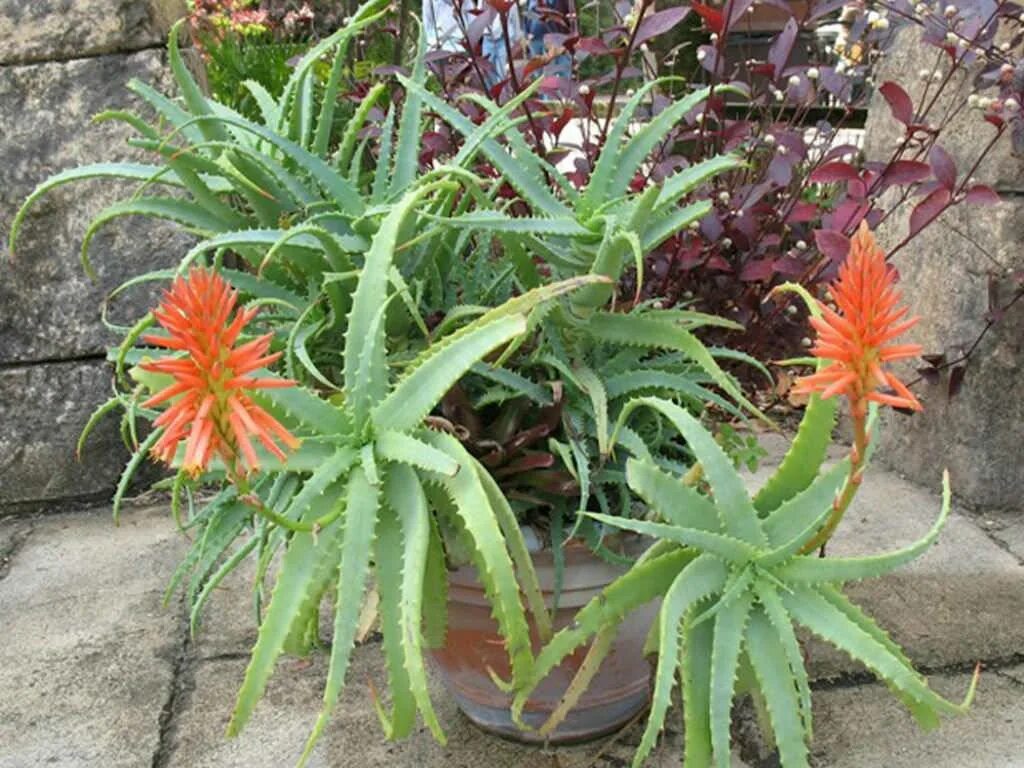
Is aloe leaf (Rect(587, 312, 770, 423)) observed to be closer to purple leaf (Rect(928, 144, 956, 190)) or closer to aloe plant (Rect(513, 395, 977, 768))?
aloe plant (Rect(513, 395, 977, 768))

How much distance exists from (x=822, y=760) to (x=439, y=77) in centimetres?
128

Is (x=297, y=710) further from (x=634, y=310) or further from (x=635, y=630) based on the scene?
(x=634, y=310)

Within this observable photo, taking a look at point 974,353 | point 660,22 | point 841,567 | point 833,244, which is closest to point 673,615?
point 841,567

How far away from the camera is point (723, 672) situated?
3.43 ft

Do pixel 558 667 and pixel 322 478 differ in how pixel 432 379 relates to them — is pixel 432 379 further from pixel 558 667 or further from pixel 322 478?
pixel 558 667

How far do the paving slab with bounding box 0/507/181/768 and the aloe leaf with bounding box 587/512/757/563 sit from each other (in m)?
0.91

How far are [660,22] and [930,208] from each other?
1.68ft

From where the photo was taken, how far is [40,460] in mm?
2578

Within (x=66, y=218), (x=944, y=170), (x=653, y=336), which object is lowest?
(x=653, y=336)

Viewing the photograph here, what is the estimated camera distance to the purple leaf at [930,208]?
173 cm

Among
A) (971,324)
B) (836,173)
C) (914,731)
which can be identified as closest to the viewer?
(914,731)

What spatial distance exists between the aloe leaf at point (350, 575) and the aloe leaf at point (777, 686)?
14.9 inches

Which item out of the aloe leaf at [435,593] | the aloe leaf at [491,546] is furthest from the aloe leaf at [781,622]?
the aloe leaf at [435,593]

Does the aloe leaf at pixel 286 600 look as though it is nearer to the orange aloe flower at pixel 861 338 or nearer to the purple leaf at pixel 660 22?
the orange aloe flower at pixel 861 338
